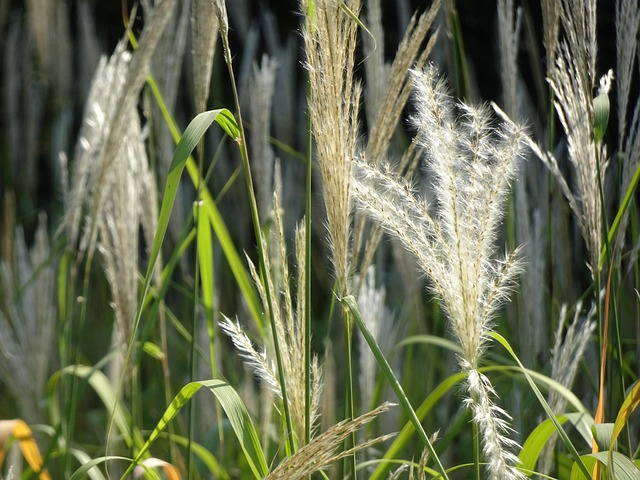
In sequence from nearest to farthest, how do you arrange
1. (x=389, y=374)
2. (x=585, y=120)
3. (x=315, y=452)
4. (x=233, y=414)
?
1. (x=315, y=452)
2. (x=389, y=374)
3. (x=233, y=414)
4. (x=585, y=120)

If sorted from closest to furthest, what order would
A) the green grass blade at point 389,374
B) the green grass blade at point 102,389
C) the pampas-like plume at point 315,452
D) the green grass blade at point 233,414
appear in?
the pampas-like plume at point 315,452 → the green grass blade at point 389,374 → the green grass blade at point 233,414 → the green grass blade at point 102,389

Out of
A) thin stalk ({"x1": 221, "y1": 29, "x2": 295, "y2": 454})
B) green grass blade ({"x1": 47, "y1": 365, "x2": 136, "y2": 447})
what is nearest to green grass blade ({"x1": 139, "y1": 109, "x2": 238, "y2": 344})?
thin stalk ({"x1": 221, "y1": 29, "x2": 295, "y2": 454})

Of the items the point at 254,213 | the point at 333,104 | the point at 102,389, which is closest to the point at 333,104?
the point at 333,104

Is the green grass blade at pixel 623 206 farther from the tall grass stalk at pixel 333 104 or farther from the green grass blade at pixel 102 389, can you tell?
the green grass blade at pixel 102 389

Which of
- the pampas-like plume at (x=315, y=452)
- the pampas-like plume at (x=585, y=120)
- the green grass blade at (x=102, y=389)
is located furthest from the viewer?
the green grass blade at (x=102, y=389)

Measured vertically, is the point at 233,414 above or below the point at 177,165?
below

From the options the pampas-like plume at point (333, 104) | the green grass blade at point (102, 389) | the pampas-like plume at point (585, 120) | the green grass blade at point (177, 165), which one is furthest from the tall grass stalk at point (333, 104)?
the green grass blade at point (102, 389)

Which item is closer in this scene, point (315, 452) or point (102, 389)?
point (315, 452)

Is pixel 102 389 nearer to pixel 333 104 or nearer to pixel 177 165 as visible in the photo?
pixel 177 165

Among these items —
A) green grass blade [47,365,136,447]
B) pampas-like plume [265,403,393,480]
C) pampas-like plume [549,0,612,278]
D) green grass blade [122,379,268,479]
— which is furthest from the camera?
green grass blade [47,365,136,447]

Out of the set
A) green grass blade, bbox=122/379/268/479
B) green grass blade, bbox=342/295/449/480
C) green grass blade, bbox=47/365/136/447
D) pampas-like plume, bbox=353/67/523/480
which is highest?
pampas-like plume, bbox=353/67/523/480

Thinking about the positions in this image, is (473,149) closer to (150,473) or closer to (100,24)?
(150,473)

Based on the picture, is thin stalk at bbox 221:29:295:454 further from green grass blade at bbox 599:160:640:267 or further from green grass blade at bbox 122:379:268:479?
green grass blade at bbox 599:160:640:267

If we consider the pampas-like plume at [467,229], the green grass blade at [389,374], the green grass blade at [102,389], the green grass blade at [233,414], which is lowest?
the green grass blade at [102,389]
